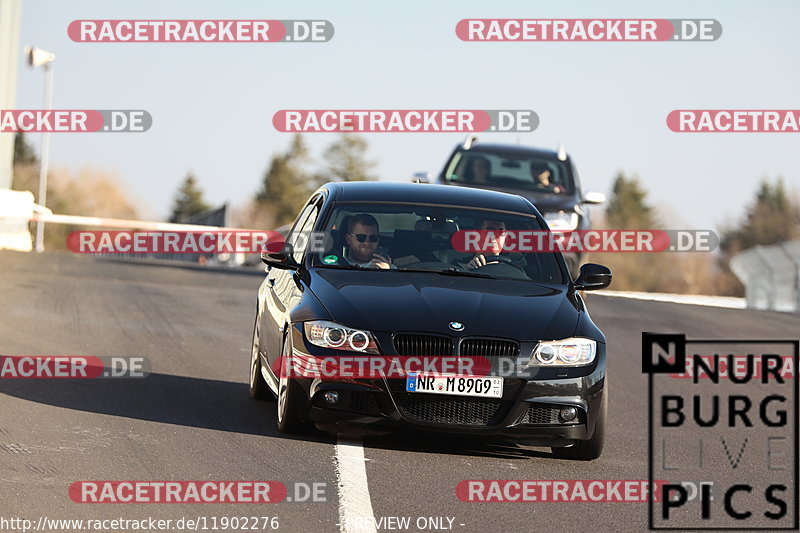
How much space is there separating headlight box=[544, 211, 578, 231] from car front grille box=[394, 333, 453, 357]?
11.6m

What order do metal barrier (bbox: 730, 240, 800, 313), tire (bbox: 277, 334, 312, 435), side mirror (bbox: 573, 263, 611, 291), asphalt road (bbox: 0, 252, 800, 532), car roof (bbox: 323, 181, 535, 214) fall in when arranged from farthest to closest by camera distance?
metal barrier (bbox: 730, 240, 800, 313)
car roof (bbox: 323, 181, 535, 214)
side mirror (bbox: 573, 263, 611, 291)
tire (bbox: 277, 334, 312, 435)
asphalt road (bbox: 0, 252, 800, 532)

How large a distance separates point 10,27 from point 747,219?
106077 mm

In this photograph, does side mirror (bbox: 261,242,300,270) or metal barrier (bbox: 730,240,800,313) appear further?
metal barrier (bbox: 730,240,800,313)

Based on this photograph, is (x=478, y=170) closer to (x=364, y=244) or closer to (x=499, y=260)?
(x=499, y=260)

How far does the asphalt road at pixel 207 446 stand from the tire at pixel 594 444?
0.27 ft

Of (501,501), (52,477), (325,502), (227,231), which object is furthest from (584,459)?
(227,231)

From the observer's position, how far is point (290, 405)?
8.29 m

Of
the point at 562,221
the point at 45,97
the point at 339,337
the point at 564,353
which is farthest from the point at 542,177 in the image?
the point at 45,97

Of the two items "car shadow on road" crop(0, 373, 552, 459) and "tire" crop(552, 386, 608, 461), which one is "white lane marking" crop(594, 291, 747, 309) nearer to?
"car shadow on road" crop(0, 373, 552, 459)

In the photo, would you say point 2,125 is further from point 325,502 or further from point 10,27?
point 325,502

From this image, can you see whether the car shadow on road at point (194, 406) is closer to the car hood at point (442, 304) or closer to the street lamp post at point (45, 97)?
the car hood at point (442, 304)

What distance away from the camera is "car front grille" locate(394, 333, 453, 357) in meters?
7.91

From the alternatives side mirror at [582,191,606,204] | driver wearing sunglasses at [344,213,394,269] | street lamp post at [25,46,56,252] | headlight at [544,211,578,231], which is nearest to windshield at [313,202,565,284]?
driver wearing sunglasses at [344,213,394,269]

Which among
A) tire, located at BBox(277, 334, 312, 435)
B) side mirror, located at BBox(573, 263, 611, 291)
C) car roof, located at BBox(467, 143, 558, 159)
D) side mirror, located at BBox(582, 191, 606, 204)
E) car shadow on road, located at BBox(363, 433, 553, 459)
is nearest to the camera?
tire, located at BBox(277, 334, 312, 435)
